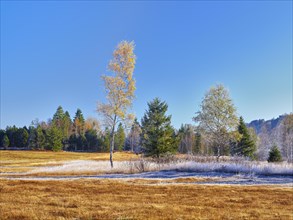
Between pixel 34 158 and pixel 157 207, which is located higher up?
pixel 157 207

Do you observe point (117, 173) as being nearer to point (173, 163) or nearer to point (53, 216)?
point (173, 163)

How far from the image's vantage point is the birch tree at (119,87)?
24828 millimetres

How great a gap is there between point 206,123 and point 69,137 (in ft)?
232

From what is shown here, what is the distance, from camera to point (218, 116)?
3253cm

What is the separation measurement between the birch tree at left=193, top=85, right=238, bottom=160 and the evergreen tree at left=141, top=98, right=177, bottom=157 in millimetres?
4619

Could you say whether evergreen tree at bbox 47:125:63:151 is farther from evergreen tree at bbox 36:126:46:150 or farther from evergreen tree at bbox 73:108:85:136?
evergreen tree at bbox 73:108:85:136

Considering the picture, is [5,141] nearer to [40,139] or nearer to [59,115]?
[40,139]

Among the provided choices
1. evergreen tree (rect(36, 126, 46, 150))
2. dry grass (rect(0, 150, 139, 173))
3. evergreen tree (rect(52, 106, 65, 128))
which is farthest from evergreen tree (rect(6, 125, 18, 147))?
dry grass (rect(0, 150, 139, 173))

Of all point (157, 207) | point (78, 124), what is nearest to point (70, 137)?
point (78, 124)

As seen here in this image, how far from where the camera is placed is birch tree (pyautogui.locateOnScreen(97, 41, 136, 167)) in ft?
81.5

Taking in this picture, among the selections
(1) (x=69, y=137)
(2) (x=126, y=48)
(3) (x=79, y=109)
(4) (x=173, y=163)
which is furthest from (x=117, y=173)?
(3) (x=79, y=109)

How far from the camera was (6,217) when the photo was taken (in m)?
6.29

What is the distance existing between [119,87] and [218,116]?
13172 millimetres

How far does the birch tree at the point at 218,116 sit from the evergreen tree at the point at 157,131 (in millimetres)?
4619
